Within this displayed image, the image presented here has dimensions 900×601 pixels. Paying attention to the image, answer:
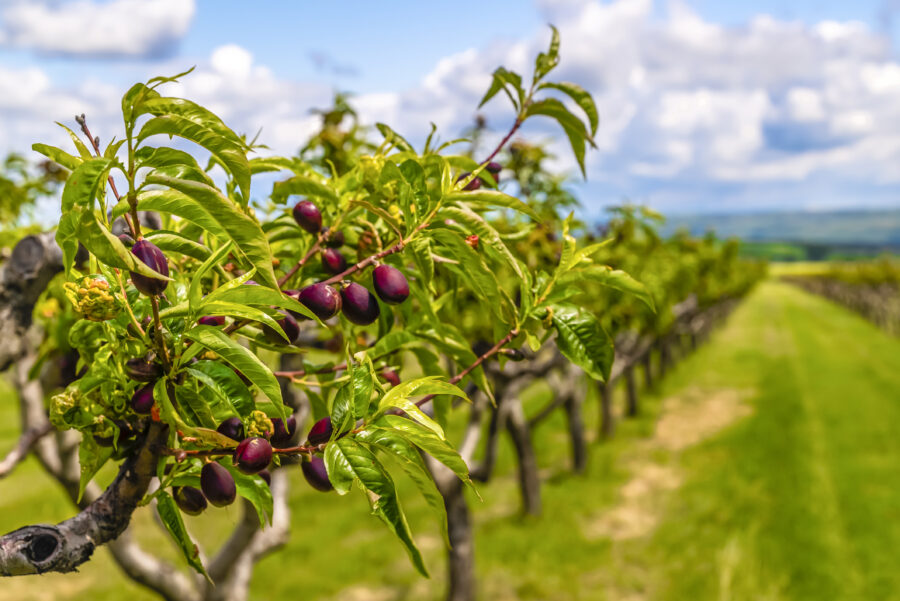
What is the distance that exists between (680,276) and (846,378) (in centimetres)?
988

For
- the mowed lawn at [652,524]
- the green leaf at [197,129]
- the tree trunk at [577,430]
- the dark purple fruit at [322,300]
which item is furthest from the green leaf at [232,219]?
the tree trunk at [577,430]

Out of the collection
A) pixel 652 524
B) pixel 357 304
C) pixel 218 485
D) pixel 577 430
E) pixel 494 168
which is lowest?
pixel 652 524

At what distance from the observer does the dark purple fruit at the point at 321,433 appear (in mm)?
1823

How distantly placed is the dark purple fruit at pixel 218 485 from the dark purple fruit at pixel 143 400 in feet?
0.80

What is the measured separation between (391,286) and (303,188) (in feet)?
1.68

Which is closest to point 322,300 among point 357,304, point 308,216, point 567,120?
point 357,304

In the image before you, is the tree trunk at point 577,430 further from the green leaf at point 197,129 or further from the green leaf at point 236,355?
the green leaf at point 197,129

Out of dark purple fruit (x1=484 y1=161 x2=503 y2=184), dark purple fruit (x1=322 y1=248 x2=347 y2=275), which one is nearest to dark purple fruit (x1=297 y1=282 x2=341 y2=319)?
dark purple fruit (x1=322 y1=248 x2=347 y2=275)

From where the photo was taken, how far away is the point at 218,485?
181 cm

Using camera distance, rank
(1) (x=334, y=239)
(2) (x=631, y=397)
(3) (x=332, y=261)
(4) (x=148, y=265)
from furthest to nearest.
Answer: (2) (x=631, y=397), (1) (x=334, y=239), (3) (x=332, y=261), (4) (x=148, y=265)

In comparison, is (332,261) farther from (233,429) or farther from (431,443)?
(431,443)

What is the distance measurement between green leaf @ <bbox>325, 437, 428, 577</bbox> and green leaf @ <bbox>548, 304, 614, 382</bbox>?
885mm

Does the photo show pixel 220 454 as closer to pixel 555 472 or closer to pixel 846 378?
pixel 555 472

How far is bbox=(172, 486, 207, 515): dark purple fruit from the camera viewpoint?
6.55 ft
